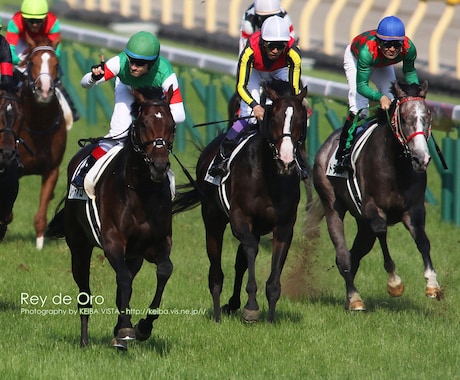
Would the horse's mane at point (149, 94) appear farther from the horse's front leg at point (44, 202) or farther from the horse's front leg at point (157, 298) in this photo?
the horse's front leg at point (44, 202)

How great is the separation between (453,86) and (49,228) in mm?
10595

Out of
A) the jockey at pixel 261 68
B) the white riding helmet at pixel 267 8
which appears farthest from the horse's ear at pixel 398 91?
the white riding helmet at pixel 267 8

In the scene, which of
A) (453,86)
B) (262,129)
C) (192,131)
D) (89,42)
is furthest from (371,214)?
(89,42)

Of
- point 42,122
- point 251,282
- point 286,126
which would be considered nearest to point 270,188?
point 286,126

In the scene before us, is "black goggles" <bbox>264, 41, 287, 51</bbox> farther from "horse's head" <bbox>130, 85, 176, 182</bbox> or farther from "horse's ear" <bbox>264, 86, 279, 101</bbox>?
"horse's head" <bbox>130, 85, 176, 182</bbox>

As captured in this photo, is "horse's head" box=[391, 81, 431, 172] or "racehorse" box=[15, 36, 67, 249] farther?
"racehorse" box=[15, 36, 67, 249]

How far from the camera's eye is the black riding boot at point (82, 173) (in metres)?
8.34

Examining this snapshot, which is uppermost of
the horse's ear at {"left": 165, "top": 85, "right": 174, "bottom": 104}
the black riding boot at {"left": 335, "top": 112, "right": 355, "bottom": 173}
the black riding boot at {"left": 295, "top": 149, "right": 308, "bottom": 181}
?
the horse's ear at {"left": 165, "top": 85, "right": 174, "bottom": 104}

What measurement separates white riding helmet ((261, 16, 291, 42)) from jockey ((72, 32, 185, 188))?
4.07ft

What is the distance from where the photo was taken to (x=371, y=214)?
9523 mm

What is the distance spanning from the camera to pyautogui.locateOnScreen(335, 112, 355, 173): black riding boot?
992 cm

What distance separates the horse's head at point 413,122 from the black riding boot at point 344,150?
2.37 feet

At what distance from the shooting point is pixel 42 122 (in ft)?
40.3

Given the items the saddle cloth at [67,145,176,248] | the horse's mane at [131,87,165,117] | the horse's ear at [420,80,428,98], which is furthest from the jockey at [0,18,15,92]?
the horse's ear at [420,80,428,98]
